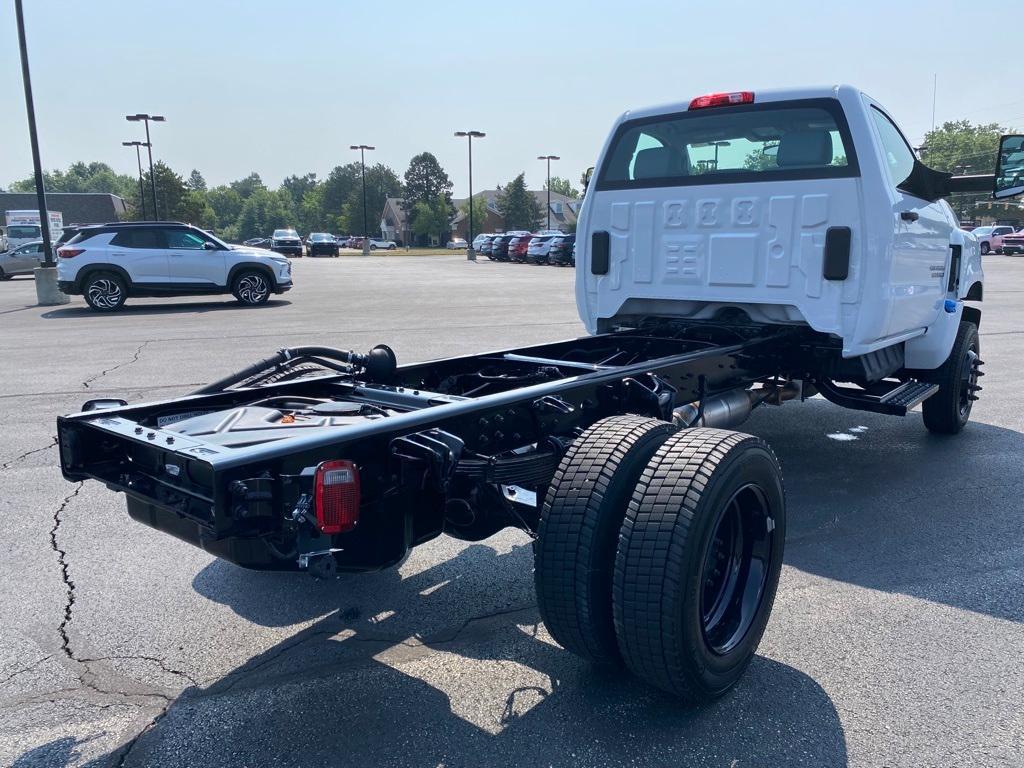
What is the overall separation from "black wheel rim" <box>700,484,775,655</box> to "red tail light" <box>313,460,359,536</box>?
54.5 inches

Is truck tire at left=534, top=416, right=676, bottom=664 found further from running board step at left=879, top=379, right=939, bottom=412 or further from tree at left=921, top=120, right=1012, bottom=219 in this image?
tree at left=921, top=120, right=1012, bottom=219

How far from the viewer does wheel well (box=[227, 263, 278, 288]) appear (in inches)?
728

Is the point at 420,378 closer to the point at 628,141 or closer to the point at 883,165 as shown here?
the point at 628,141

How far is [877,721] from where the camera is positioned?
2852 mm

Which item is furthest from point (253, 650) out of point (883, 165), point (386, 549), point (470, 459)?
point (883, 165)

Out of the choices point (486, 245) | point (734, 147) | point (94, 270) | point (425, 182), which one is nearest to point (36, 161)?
point (94, 270)

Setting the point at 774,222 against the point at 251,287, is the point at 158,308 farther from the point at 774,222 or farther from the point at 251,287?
the point at 774,222

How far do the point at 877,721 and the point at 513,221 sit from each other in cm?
9303

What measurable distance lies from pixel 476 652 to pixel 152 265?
55.3 ft

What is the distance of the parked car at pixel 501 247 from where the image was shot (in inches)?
1882

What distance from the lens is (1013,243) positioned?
43.8m

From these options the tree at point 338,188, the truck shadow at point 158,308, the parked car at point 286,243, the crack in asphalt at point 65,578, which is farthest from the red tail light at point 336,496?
the tree at point 338,188

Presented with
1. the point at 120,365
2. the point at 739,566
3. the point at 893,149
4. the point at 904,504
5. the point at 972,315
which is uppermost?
the point at 893,149

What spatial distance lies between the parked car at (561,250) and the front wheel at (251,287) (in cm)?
2246
